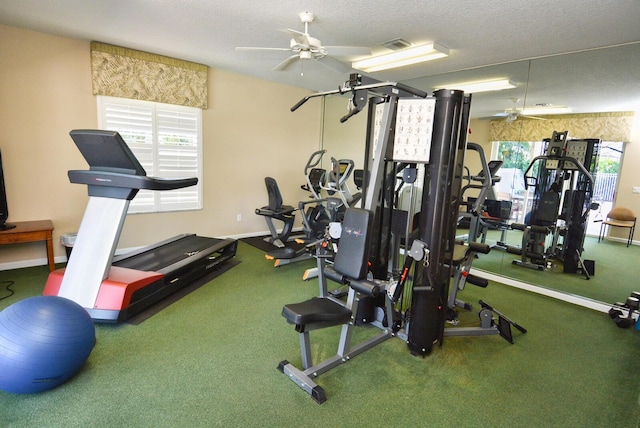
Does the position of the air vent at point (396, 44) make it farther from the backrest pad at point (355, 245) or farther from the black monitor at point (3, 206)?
the black monitor at point (3, 206)

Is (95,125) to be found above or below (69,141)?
above

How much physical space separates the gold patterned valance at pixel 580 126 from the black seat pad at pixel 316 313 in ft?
12.0

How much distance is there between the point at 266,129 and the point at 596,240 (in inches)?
214

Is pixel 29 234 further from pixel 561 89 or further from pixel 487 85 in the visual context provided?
pixel 561 89

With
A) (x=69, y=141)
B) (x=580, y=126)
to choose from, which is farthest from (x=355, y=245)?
(x=69, y=141)

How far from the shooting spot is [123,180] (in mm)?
2521

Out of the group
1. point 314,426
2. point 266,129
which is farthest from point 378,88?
point 266,129

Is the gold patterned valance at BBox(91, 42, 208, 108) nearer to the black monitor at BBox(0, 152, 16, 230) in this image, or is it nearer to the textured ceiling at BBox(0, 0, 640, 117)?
the textured ceiling at BBox(0, 0, 640, 117)

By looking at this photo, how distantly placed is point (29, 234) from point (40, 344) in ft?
7.67

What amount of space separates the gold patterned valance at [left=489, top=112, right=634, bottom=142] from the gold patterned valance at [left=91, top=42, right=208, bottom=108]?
14.2ft

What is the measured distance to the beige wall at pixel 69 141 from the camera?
12.1 feet

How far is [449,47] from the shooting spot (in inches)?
145

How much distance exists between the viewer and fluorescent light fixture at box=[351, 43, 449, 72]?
3.70m

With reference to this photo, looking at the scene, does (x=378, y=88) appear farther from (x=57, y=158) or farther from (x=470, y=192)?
(x=470, y=192)
